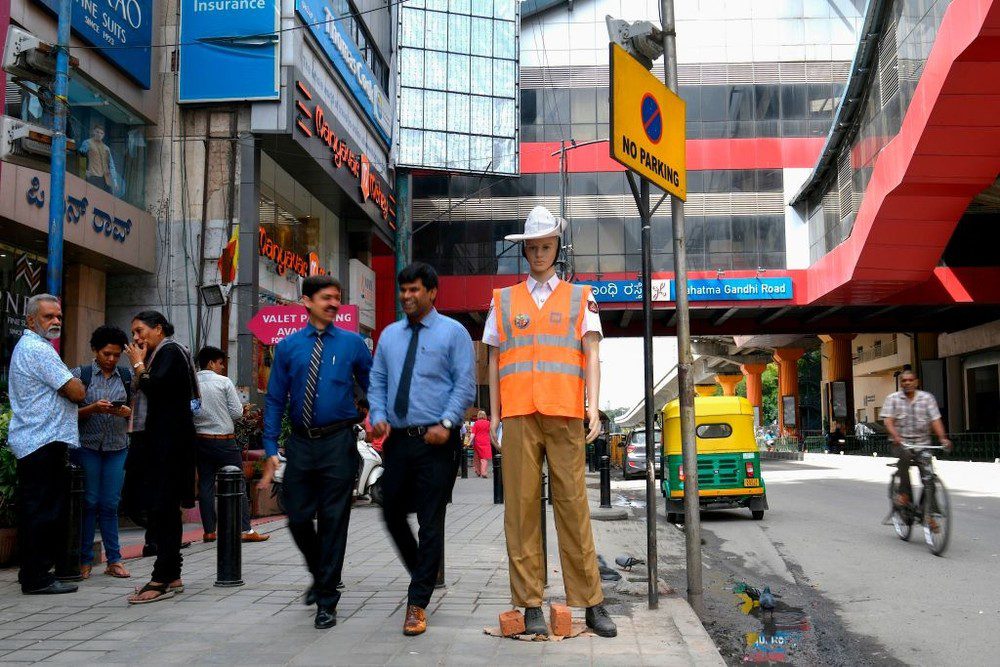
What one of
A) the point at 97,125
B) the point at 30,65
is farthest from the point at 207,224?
the point at 30,65

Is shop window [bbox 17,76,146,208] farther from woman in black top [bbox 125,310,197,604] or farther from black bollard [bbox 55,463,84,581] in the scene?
woman in black top [bbox 125,310,197,604]

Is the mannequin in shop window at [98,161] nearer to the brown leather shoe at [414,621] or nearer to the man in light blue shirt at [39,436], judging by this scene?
the man in light blue shirt at [39,436]

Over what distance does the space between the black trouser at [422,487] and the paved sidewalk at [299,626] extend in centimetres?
35

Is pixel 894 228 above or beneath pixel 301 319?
above

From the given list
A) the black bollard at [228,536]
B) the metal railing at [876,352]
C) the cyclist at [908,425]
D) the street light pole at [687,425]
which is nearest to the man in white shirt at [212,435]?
the black bollard at [228,536]

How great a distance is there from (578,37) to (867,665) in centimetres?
3930

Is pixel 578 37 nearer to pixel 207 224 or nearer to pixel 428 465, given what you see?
pixel 207 224

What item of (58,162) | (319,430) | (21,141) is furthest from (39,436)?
(58,162)

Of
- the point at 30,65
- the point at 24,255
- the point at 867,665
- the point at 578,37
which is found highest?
the point at 578,37

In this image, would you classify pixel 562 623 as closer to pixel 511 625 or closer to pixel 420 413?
pixel 511 625

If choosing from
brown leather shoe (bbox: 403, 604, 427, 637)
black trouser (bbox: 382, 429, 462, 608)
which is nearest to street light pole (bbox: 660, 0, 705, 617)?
black trouser (bbox: 382, 429, 462, 608)

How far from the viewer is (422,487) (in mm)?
5137

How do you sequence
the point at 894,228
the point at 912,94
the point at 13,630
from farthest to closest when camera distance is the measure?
1. the point at 894,228
2. the point at 912,94
3. the point at 13,630

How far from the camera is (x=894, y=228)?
2536 cm
